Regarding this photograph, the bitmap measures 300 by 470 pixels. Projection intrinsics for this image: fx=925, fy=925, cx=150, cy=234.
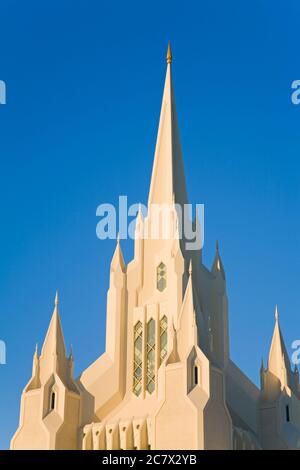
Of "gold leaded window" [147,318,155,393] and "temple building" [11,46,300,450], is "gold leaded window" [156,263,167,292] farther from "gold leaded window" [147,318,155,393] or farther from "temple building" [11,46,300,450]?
"gold leaded window" [147,318,155,393]

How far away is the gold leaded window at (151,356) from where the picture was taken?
130 ft

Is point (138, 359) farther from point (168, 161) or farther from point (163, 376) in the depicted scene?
point (168, 161)

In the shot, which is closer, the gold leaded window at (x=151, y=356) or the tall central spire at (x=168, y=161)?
the gold leaded window at (x=151, y=356)

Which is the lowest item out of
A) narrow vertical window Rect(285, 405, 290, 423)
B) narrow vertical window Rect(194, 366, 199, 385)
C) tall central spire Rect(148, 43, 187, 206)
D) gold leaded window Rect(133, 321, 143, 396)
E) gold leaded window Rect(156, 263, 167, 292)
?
narrow vertical window Rect(285, 405, 290, 423)

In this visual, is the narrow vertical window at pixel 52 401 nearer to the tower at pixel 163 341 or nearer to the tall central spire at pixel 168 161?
the tower at pixel 163 341

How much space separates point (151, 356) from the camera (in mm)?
40344

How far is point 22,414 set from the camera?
38188 millimetres

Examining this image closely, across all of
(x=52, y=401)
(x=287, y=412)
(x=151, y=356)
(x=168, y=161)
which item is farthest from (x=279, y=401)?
(x=168, y=161)

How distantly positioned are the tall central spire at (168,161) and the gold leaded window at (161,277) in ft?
10.7

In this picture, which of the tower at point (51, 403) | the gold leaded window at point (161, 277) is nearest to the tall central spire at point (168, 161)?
the gold leaded window at point (161, 277)

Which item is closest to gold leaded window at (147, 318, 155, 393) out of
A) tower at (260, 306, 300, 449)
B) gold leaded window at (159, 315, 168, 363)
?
gold leaded window at (159, 315, 168, 363)

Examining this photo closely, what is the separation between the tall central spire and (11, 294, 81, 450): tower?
842 cm

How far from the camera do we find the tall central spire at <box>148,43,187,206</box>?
1719 inches
